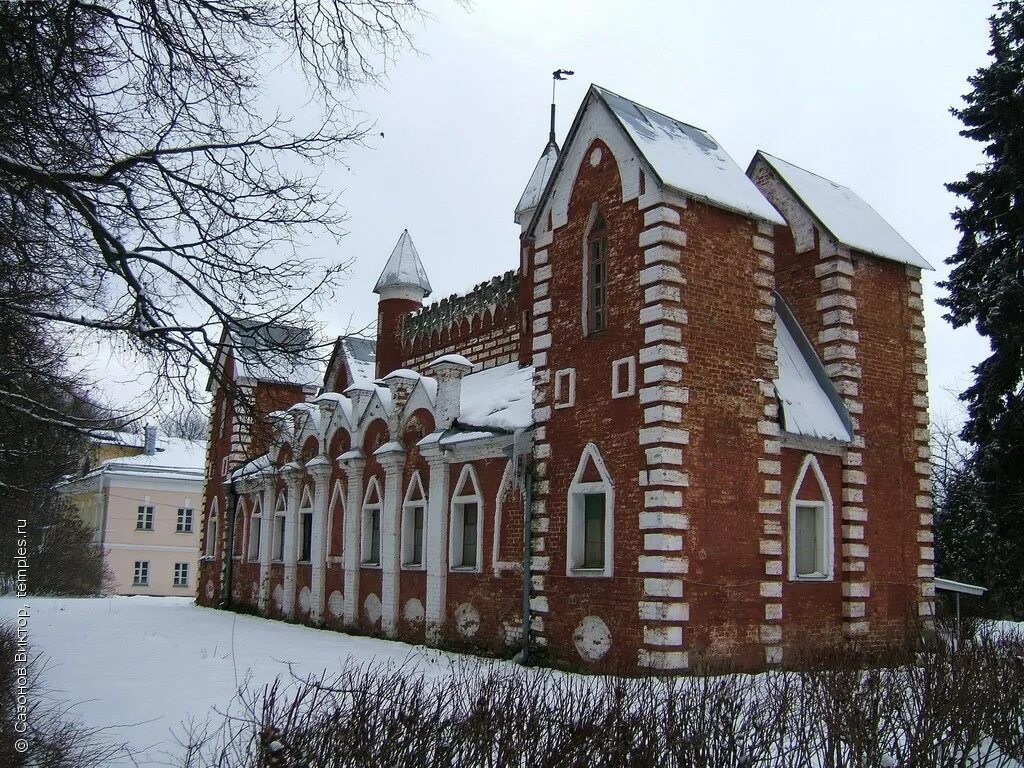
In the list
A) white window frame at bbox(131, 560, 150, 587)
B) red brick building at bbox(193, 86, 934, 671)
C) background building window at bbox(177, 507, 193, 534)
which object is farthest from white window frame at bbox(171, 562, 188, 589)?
red brick building at bbox(193, 86, 934, 671)

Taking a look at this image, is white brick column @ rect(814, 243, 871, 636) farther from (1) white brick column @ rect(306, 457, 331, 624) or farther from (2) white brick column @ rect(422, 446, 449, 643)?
(1) white brick column @ rect(306, 457, 331, 624)

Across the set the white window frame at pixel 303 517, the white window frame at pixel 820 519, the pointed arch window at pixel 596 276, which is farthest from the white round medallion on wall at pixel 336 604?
the white window frame at pixel 820 519

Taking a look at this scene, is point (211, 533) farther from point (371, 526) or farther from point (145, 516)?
point (145, 516)

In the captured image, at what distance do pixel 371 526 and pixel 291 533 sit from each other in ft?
15.3

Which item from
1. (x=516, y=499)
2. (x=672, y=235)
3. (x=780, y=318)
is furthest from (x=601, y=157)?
(x=516, y=499)

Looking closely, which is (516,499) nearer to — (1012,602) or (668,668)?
(668,668)

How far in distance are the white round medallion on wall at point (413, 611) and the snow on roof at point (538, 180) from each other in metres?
12.2

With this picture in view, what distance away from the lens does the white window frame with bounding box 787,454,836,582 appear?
1728 cm

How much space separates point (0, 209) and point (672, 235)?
1011 cm

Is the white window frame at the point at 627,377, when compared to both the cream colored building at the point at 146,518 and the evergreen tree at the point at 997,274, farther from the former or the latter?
the cream colored building at the point at 146,518

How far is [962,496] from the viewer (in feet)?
105

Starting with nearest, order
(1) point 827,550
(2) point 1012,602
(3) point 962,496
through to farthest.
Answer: (1) point 827,550, (2) point 1012,602, (3) point 962,496

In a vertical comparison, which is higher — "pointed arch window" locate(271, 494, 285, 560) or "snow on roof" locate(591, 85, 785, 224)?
A: "snow on roof" locate(591, 85, 785, 224)

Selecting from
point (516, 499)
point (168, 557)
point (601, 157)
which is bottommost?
point (168, 557)
